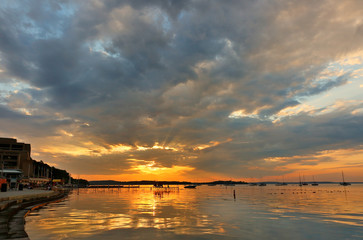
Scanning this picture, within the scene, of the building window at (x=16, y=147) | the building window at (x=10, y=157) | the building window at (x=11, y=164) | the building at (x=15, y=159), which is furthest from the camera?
the building window at (x=16, y=147)

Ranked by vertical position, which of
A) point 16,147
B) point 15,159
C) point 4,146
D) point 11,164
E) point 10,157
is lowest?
point 11,164

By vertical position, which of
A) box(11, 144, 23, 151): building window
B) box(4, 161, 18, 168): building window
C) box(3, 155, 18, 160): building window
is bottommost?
box(4, 161, 18, 168): building window

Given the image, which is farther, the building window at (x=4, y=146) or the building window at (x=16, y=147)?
the building window at (x=16, y=147)

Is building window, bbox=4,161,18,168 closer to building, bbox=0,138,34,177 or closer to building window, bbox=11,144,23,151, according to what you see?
building, bbox=0,138,34,177

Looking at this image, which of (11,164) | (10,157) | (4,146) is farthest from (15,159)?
(4,146)

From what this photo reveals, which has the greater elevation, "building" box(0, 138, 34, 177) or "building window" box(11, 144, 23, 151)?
"building window" box(11, 144, 23, 151)

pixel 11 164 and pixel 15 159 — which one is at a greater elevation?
pixel 15 159

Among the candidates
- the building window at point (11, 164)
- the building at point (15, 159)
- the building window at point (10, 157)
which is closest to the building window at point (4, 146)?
the building at point (15, 159)

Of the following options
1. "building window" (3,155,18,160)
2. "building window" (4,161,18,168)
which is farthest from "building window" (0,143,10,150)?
"building window" (4,161,18,168)

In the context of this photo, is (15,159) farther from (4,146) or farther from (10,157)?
(4,146)

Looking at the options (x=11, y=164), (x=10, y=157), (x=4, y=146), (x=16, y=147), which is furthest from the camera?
(x=16, y=147)

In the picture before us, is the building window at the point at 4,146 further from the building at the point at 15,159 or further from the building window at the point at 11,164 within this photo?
the building window at the point at 11,164

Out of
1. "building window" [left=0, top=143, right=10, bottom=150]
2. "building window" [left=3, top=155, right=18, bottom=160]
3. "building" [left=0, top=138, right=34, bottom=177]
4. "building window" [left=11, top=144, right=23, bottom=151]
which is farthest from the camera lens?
"building window" [left=11, top=144, right=23, bottom=151]

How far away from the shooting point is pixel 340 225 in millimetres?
35344
